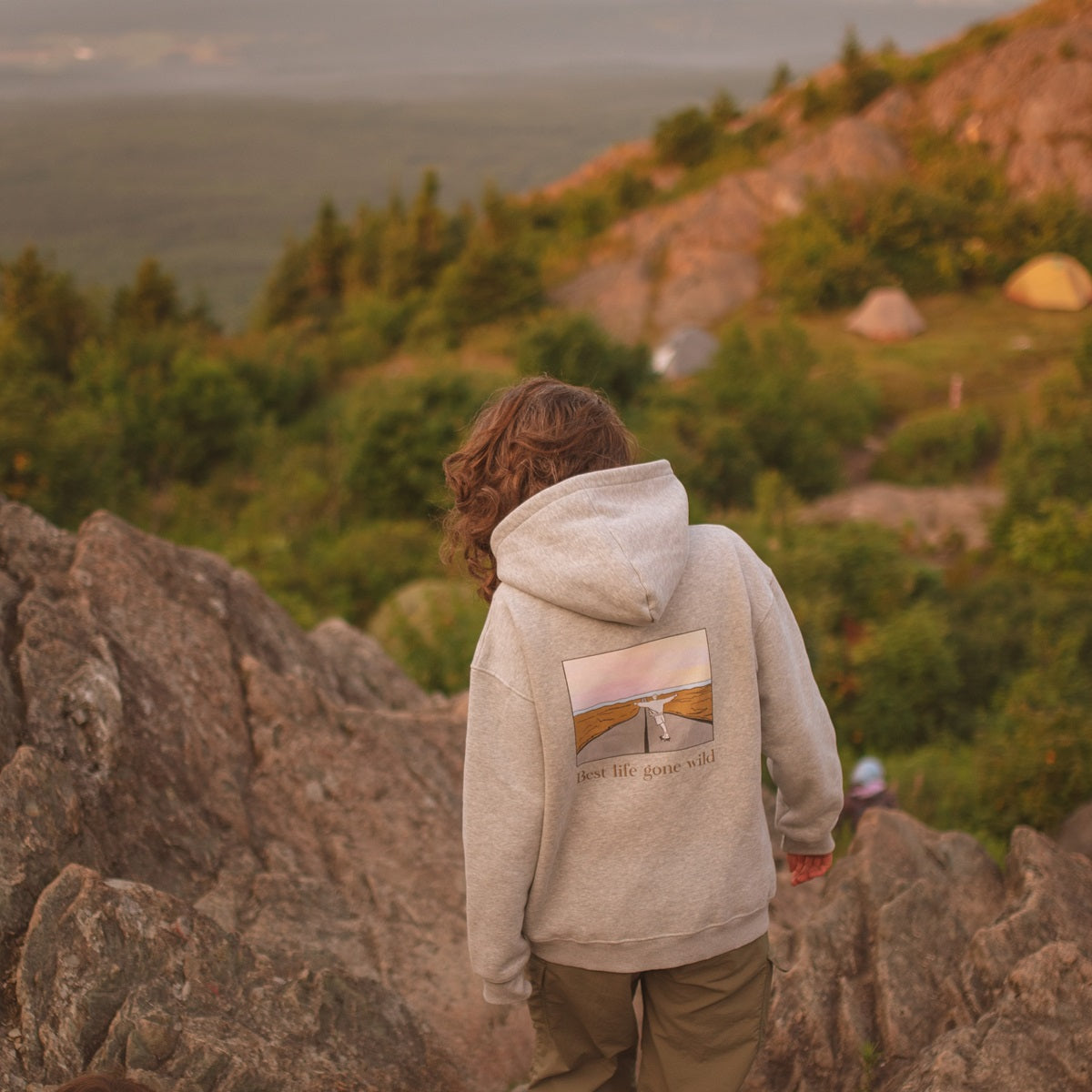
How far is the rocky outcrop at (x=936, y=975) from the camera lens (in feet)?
9.53

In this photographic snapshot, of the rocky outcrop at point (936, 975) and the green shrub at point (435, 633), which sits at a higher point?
the rocky outcrop at point (936, 975)

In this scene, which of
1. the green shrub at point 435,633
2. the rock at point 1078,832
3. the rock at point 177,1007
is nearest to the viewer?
the rock at point 177,1007

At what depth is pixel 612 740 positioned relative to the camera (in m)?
2.23

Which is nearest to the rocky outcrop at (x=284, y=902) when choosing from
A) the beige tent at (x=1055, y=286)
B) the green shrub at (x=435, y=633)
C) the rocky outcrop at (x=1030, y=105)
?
the green shrub at (x=435, y=633)

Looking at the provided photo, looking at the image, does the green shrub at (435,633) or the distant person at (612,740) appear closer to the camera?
the distant person at (612,740)

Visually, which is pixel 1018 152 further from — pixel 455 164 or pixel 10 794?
pixel 455 164

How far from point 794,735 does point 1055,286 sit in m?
31.5

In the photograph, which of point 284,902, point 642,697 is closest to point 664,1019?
point 642,697

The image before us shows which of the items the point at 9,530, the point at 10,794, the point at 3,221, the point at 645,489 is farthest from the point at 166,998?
the point at 3,221

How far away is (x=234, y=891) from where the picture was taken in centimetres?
361

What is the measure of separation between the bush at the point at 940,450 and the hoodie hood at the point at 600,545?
1898 cm

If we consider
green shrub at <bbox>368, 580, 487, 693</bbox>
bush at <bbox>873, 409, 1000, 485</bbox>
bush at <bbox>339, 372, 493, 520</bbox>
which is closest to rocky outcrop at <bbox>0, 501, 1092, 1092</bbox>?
green shrub at <bbox>368, 580, 487, 693</bbox>

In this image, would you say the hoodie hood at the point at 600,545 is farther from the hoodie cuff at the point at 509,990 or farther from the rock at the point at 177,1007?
the rock at the point at 177,1007

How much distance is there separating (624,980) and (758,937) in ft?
1.10
